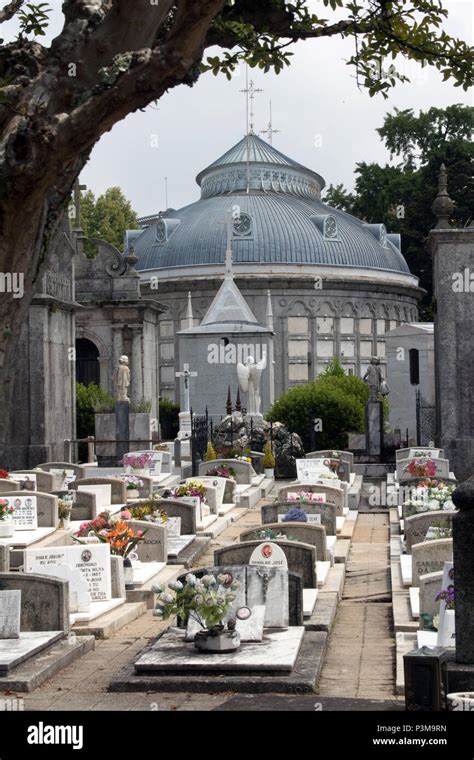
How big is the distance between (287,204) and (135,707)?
67223mm

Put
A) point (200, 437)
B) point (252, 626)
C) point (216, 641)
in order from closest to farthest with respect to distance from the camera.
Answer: point (216, 641) → point (252, 626) → point (200, 437)

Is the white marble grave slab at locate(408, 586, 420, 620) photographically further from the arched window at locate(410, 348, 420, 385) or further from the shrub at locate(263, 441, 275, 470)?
the arched window at locate(410, 348, 420, 385)

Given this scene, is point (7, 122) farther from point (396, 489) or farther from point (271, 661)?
point (396, 489)

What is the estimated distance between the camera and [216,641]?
34.0ft

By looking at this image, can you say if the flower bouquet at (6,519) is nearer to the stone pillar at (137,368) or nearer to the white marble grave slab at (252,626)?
the white marble grave slab at (252,626)

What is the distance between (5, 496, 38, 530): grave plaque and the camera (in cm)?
1845

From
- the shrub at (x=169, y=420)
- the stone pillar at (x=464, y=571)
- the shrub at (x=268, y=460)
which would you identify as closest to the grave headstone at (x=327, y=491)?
the shrub at (x=268, y=460)

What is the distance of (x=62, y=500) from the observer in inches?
782

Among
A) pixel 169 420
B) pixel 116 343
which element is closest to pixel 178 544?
pixel 116 343

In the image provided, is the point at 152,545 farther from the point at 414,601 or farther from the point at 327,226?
the point at 327,226

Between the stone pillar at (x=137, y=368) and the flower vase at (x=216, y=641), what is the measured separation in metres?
33.1

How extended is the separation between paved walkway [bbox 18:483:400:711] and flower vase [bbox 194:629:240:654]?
0.78 m

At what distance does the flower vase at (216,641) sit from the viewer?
1032cm

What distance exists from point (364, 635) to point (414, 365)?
3418cm
